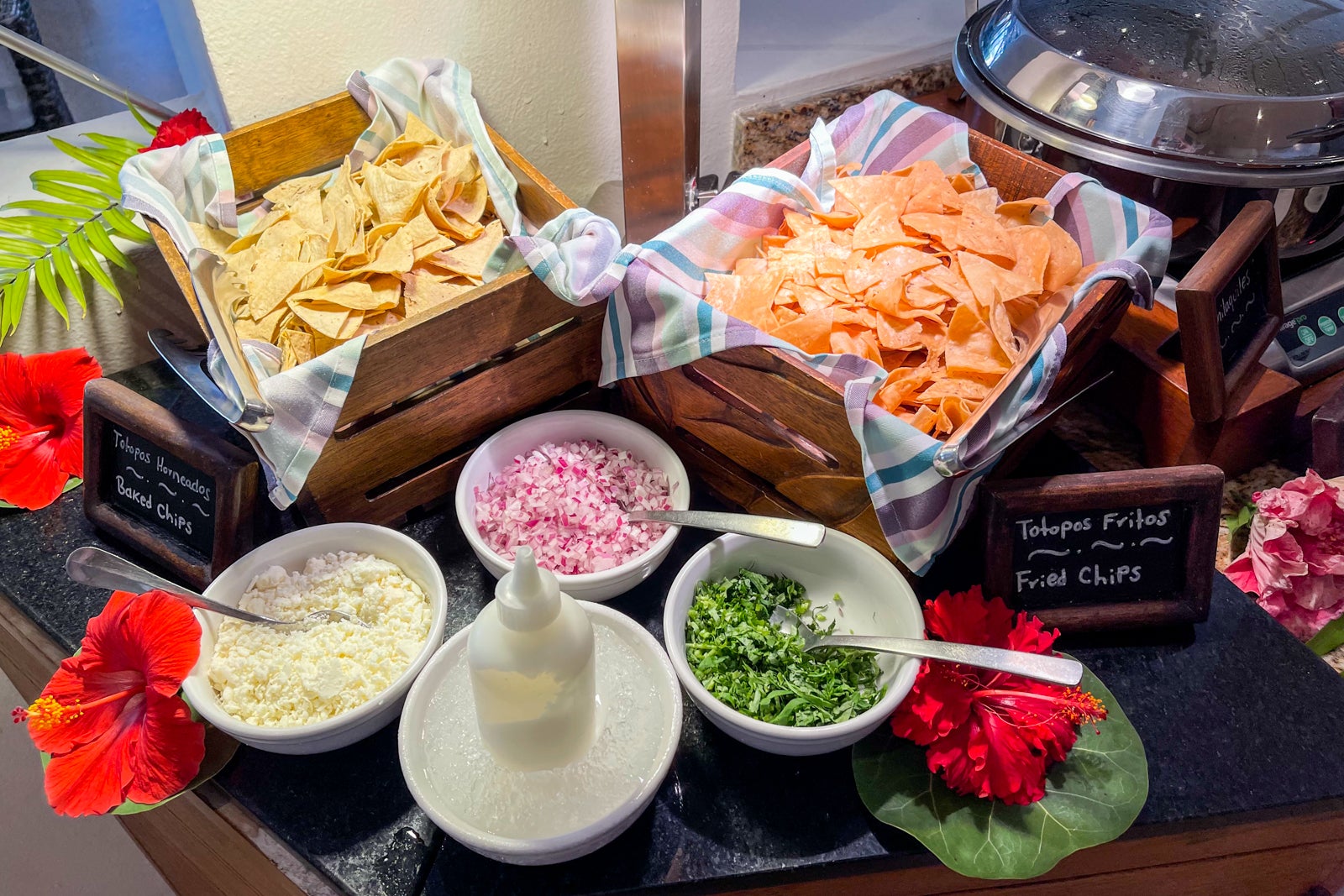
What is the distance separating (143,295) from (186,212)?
181mm

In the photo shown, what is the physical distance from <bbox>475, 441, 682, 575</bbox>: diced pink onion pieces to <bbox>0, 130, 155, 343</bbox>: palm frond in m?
0.58

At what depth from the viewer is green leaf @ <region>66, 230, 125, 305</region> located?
3.75 ft

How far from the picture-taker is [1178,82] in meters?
1.06

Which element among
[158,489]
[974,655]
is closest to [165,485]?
[158,489]

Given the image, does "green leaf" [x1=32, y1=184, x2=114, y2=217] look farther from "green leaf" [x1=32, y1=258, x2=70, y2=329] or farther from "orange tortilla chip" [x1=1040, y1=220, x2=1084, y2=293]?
"orange tortilla chip" [x1=1040, y1=220, x2=1084, y2=293]

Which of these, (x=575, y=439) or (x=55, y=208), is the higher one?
(x=55, y=208)

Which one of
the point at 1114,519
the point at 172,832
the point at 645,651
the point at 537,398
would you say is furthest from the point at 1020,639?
the point at 172,832

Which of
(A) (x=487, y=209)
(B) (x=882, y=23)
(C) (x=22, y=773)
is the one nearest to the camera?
(A) (x=487, y=209)

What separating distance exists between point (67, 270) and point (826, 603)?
38.2 inches

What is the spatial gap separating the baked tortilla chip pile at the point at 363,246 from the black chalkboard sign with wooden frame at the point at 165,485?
0.41 ft

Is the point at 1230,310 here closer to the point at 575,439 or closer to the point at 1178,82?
the point at 1178,82

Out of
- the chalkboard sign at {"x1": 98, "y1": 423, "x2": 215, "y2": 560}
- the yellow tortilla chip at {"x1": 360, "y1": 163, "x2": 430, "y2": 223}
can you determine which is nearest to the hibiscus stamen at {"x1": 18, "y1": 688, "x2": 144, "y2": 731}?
the chalkboard sign at {"x1": 98, "y1": 423, "x2": 215, "y2": 560}

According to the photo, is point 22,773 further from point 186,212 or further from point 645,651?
point 645,651

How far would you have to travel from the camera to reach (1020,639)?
2.97ft
